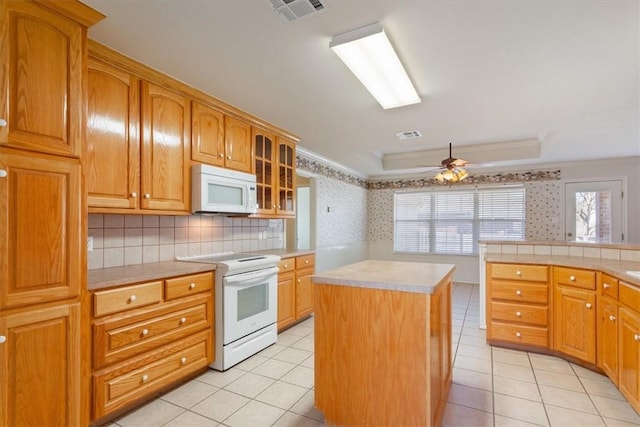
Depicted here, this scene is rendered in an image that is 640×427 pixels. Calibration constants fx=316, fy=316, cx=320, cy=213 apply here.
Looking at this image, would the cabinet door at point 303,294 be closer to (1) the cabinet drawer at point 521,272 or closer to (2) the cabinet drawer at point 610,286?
(1) the cabinet drawer at point 521,272

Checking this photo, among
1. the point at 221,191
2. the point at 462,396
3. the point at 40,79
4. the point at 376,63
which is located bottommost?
the point at 462,396

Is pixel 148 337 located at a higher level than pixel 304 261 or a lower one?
lower

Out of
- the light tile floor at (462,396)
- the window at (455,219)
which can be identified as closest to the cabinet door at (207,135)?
the light tile floor at (462,396)

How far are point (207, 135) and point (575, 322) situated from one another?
3.54m

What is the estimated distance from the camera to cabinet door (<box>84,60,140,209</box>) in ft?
6.49

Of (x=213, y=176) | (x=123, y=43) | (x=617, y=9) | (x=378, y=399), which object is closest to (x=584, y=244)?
(x=617, y=9)

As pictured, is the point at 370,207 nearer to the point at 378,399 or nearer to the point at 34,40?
the point at 378,399

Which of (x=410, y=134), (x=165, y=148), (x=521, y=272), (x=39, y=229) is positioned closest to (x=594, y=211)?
(x=521, y=272)

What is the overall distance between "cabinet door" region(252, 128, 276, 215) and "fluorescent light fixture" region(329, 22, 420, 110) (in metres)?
1.33

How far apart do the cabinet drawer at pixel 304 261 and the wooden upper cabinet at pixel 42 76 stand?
2.42m

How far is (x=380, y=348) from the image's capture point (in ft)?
5.54

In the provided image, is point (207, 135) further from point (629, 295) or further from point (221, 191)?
point (629, 295)

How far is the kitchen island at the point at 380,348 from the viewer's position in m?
1.60

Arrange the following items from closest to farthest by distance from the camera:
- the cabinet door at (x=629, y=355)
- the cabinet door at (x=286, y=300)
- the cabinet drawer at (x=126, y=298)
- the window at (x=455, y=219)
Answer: the cabinet drawer at (x=126, y=298) < the cabinet door at (x=629, y=355) < the cabinet door at (x=286, y=300) < the window at (x=455, y=219)
